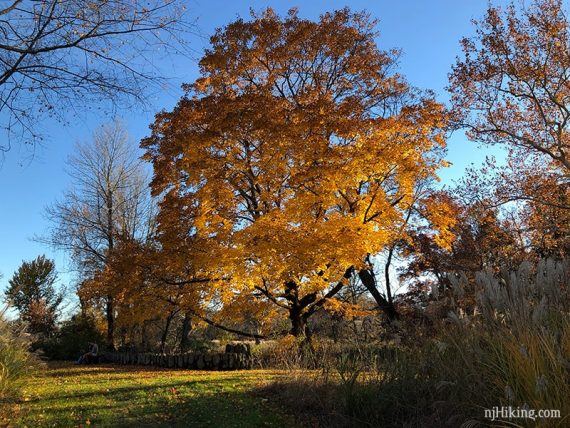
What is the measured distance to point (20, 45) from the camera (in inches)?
182

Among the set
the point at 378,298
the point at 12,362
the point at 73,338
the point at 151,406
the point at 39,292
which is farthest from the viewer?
the point at 39,292

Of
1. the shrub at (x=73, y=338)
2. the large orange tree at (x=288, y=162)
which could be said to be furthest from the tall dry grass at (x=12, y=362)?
the shrub at (x=73, y=338)

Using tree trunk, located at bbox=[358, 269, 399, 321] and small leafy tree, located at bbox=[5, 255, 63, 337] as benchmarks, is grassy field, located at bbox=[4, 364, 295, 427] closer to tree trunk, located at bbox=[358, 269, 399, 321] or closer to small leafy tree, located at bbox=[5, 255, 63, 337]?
tree trunk, located at bbox=[358, 269, 399, 321]

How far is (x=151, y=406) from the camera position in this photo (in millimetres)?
7031

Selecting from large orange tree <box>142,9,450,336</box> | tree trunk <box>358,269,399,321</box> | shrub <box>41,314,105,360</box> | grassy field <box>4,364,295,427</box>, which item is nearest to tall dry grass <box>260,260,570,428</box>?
grassy field <box>4,364,295,427</box>

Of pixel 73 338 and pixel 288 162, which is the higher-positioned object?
pixel 288 162

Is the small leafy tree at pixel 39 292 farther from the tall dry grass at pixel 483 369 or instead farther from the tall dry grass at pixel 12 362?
the tall dry grass at pixel 483 369

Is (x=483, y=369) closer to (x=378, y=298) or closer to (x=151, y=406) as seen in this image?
(x=151, y=406)

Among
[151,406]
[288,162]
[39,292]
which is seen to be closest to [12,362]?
[151,406]

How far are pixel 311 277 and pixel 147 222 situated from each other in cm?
1811

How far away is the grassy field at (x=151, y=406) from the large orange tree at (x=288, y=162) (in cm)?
371

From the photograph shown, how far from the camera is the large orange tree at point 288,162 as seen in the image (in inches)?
457

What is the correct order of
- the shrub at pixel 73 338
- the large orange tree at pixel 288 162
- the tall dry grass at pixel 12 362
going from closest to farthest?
the tall dry grass at pixel 12 362 → the large orange tree at pixel 288 162 → the shrub at pixel 73 338

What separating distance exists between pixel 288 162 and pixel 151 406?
750 cm
